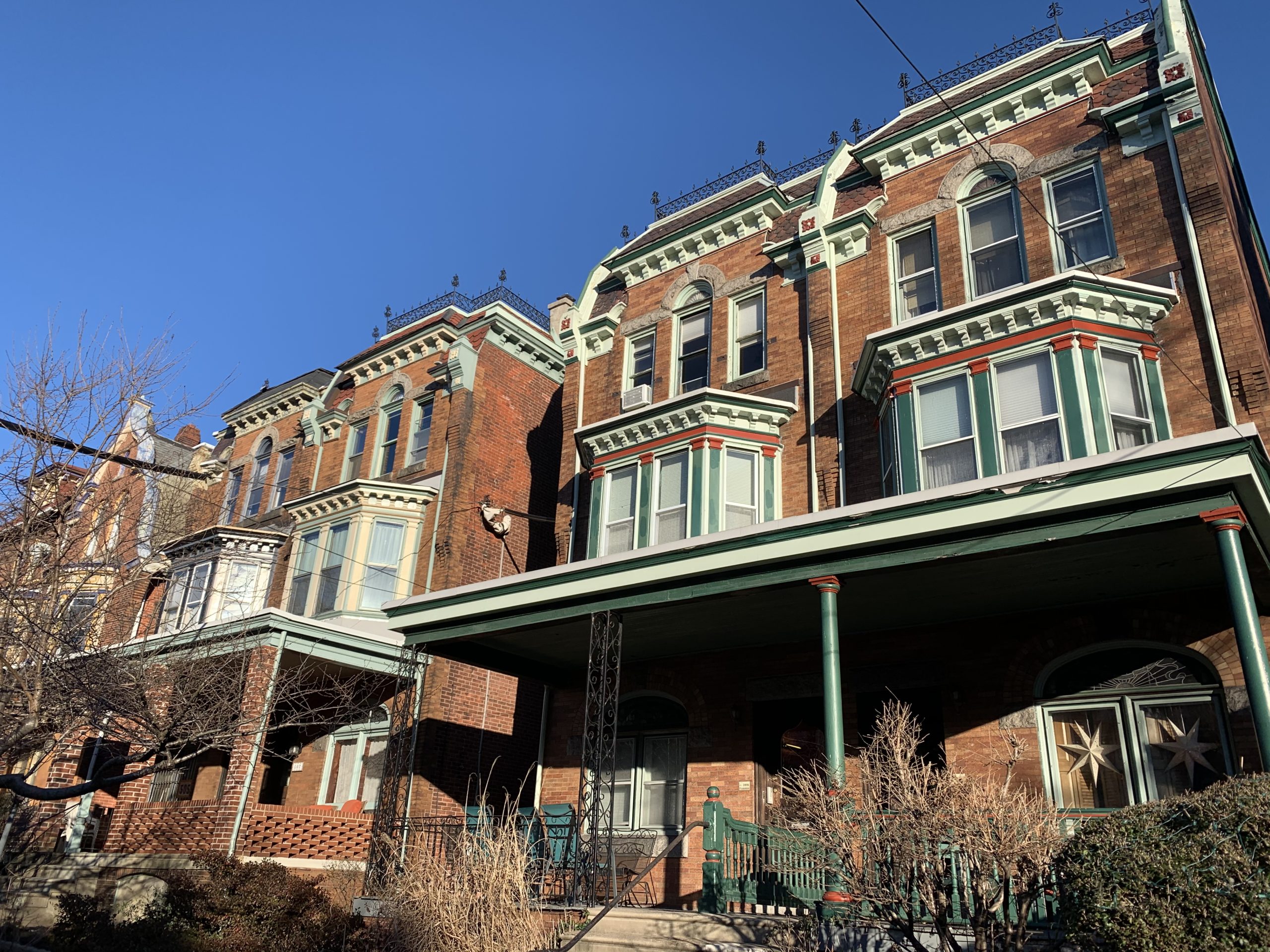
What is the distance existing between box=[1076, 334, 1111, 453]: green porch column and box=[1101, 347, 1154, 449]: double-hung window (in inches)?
6.1

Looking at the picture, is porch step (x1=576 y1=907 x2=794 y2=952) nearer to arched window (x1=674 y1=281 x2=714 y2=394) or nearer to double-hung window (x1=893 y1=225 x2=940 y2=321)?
double-hung window (x1=893 y1=225 x2=940 y2=321)

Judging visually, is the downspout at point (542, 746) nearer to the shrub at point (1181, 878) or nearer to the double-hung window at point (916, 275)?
the double-hung window at point (916, 275)

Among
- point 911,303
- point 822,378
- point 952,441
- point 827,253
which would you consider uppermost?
point 827,253

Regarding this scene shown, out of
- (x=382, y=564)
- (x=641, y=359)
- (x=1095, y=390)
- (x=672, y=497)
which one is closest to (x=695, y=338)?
(x=641, y=359)

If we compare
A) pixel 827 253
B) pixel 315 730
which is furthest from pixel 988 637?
pixel 315 730

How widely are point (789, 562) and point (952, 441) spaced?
3.93 meters

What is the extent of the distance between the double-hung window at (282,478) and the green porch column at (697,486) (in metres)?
13.6

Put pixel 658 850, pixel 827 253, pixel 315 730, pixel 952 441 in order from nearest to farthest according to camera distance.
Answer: pixel 952 441 < pixel 658 850 < pixel 827 253 < pixel 315 730

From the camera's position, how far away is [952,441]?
13320 millimetres

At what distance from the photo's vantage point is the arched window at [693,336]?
59.9ft

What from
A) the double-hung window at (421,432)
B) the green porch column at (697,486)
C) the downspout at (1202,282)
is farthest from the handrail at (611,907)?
the double-hung window at (421,432)

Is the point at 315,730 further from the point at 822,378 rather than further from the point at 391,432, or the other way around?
the point at 822,378

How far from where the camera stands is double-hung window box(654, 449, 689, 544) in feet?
52.4

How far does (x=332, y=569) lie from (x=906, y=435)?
1353 cm
